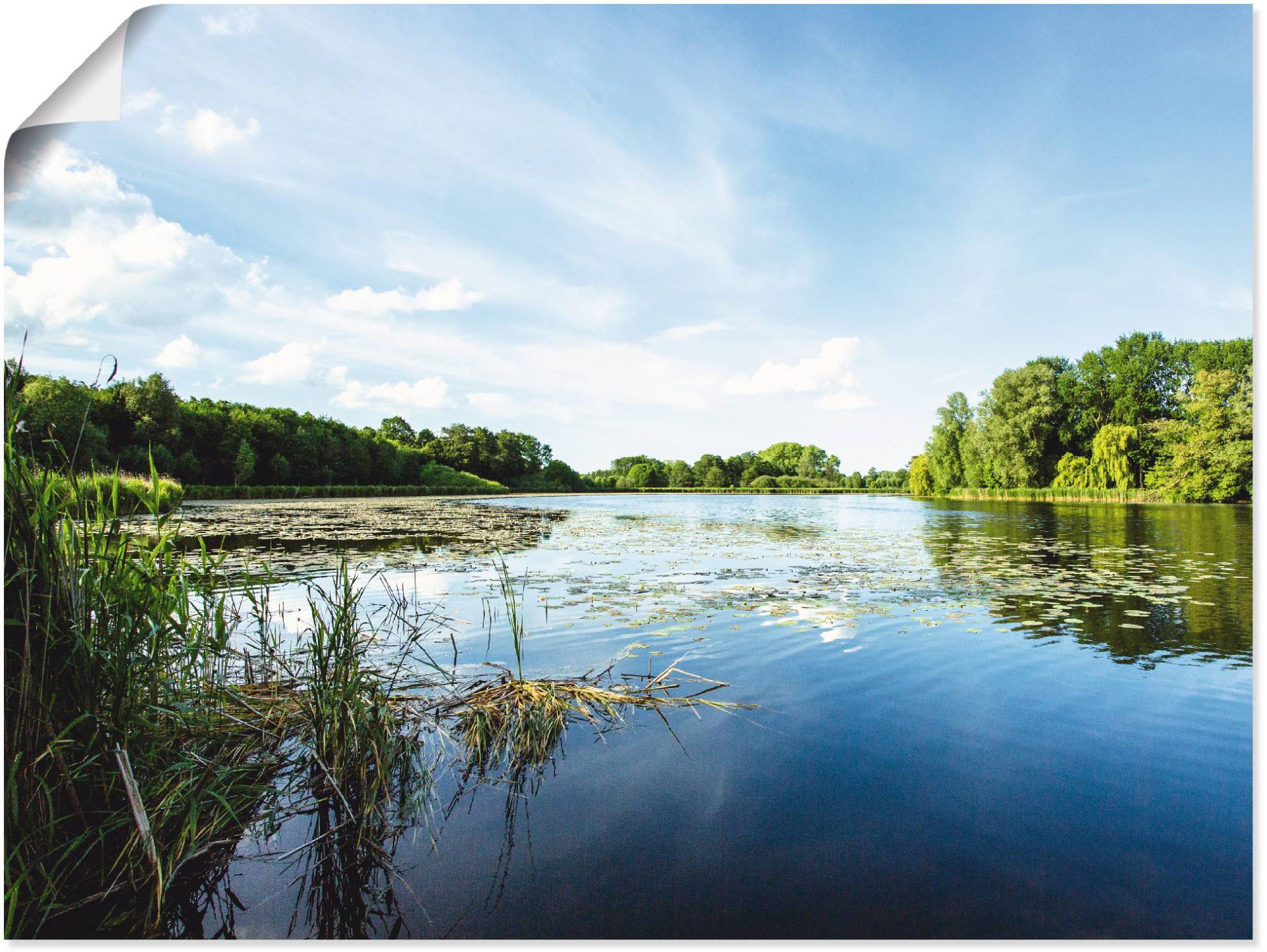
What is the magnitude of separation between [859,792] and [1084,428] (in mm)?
44624

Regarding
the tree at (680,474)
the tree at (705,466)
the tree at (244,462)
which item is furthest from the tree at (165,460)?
the tree at (705,466)

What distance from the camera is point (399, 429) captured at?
46.9 m

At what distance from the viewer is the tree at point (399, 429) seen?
150 feet

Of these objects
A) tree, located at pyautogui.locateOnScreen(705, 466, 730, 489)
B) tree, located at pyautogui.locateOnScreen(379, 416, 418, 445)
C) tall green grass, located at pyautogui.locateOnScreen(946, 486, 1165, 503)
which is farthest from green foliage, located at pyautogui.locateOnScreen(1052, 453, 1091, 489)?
tree, located at pyautogui.locateOnScreen(379, 416, 418, 445)

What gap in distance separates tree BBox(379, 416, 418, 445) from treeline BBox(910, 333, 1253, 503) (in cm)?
3993

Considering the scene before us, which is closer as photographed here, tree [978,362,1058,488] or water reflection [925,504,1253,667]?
water reflection [925,504,1253,667]

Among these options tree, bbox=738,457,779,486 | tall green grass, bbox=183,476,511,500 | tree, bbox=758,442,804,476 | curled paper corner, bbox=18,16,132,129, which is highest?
tree, bbox=758,442,804,476

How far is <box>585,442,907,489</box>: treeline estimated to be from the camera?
197 ft

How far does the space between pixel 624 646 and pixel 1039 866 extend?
2.84 meters

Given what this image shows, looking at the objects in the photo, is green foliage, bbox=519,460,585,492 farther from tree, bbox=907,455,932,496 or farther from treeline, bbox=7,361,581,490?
tree, bbox=907,455,932,496

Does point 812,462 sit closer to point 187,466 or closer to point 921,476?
point 921,476

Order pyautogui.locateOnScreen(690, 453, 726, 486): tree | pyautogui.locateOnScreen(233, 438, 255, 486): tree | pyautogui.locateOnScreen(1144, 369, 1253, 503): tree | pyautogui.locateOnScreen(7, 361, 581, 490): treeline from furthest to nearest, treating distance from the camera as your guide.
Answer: pyautogui.locateOnScreen(690, 453, 726, 486): tree < pyautogui.locateOnScreen(233, 438, 255, 486): tree < pyautogui.locateOnScreen(1144, 369, 1253, 503): tree < pyautogui.locateOnScreen(7, 361, 581, 490): treeline

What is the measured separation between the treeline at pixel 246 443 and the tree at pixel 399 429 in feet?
0.29

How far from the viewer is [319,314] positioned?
9.62 m
